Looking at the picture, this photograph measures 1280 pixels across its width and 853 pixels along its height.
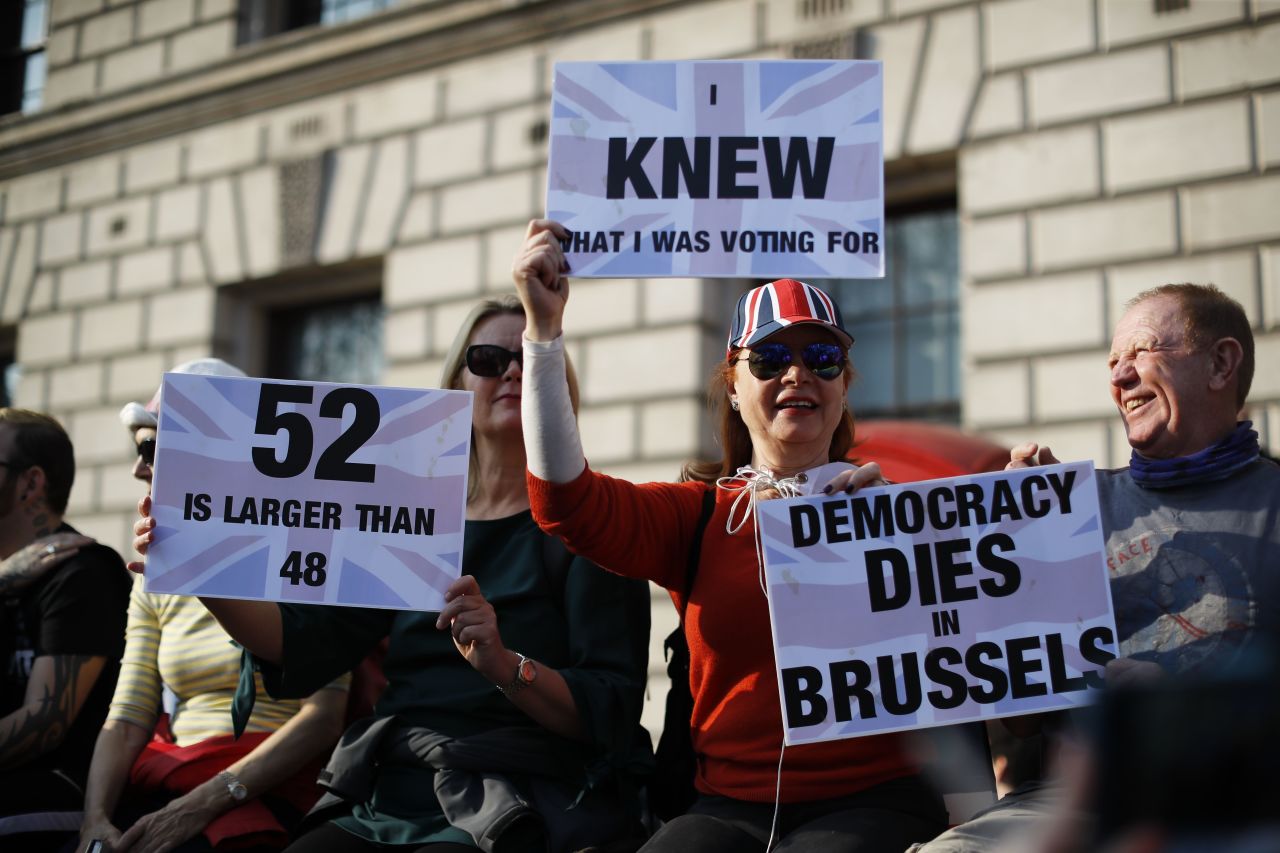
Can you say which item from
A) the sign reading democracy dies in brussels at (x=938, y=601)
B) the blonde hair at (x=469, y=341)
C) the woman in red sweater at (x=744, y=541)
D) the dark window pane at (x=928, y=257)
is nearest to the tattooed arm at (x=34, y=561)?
the blonde hair at (x=469, y=341)

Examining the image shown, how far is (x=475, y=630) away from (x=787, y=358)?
1065mm

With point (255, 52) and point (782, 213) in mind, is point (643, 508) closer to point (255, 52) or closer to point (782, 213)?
point (782, 213)

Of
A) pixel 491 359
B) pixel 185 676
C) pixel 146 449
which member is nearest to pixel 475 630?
pixel 491 359

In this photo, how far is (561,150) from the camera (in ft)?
11.7

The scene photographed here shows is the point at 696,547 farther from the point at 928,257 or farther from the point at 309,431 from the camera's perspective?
the point at 928,257

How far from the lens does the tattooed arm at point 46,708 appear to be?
3.97 m

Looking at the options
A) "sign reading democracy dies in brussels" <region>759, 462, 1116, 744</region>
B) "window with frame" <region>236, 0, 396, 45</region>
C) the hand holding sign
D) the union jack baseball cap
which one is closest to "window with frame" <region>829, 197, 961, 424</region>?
"window with frame" <region>236, 0, 396, 45</region>

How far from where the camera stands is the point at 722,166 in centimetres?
363

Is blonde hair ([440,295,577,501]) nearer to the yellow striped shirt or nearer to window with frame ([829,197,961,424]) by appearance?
the yellow striped shirt

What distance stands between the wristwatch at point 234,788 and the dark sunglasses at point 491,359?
1.39 m

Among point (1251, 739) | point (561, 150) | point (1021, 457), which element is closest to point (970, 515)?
point (1021, 457)

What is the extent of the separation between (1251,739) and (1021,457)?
2.16 metres

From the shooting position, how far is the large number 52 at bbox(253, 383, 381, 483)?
11.5 feet

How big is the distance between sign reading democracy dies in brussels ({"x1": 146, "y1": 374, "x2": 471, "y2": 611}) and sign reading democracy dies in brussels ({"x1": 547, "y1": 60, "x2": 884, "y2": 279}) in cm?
66
